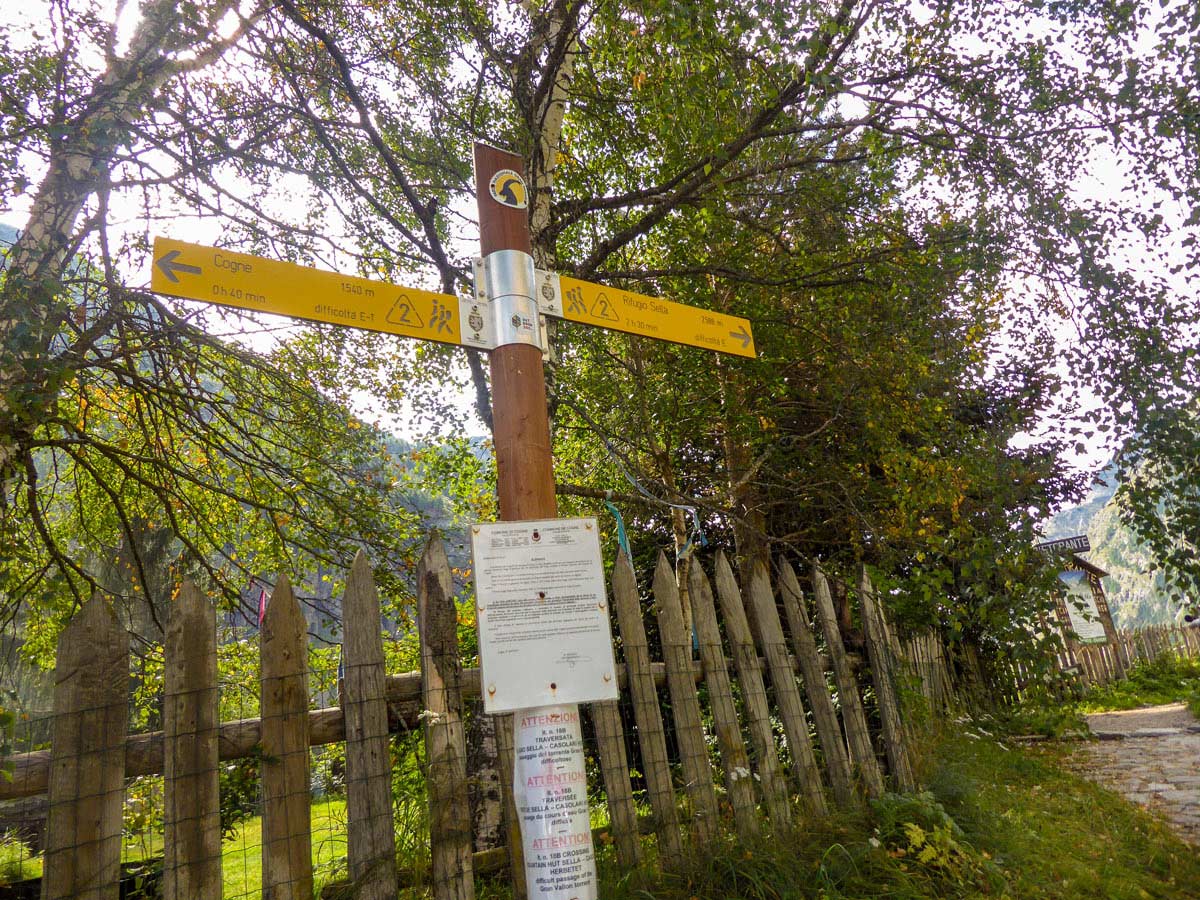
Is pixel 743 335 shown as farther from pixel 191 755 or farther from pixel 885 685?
pixel 885 685

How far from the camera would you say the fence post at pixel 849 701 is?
447cm

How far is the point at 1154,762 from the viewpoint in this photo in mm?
7641

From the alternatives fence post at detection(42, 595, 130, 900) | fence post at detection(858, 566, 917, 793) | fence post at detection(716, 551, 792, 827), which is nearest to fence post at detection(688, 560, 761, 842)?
fence post at detection(716, 551, 792, 827)

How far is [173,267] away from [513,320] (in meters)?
1.13

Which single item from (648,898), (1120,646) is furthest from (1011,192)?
(1120,646)

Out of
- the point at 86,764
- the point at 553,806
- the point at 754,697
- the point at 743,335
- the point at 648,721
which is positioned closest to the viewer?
the point at 86,764

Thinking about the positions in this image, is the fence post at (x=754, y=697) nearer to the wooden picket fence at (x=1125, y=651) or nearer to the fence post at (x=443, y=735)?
the fence post at (x=443, y=735)

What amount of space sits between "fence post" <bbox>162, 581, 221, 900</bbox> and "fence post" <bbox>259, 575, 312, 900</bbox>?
0.52 ft

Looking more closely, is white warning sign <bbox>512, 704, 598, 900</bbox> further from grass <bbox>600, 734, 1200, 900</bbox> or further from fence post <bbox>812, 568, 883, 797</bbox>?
fence post <bbox>812, 568, 883, 797</bbox>

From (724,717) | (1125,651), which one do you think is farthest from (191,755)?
(1125,651)

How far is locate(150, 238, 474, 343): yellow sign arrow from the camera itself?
2.34 m

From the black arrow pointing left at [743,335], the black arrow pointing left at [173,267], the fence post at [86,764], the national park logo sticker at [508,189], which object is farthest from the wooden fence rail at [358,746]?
the national park logo sticker at [508,189]

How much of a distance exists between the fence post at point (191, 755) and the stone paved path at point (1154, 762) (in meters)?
5.87

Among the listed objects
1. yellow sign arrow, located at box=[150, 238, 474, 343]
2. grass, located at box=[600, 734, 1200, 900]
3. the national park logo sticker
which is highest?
the national park logo sticker
